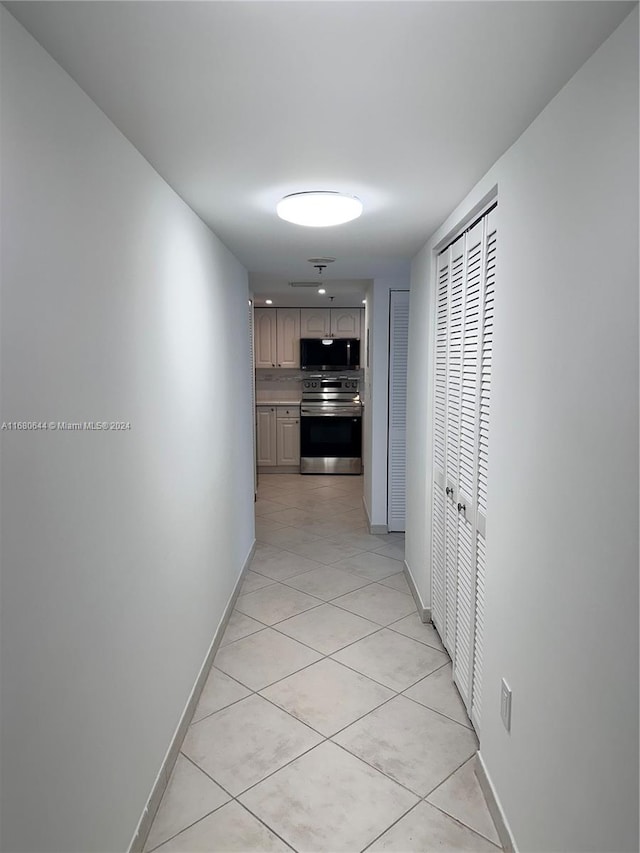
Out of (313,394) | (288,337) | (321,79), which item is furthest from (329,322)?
(321,79)

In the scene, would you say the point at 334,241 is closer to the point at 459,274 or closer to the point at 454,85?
the point at 459,274

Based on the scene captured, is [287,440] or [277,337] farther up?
[277,337]

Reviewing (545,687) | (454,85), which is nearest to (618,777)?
(545,687)

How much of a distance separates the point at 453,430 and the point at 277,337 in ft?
17.2

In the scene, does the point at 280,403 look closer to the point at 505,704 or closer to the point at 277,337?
the point at 277,337

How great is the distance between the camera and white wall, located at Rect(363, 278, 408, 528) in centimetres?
498

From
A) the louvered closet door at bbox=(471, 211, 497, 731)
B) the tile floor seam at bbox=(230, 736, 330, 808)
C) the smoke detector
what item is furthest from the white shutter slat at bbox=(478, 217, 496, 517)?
the smoke detector

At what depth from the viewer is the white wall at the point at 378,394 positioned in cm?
498

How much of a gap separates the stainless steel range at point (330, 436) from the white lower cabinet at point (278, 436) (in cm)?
13

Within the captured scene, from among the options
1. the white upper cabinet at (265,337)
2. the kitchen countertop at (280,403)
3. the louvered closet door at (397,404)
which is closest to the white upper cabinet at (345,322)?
the white upper cabinet at (265,337)

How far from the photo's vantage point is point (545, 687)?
60.1 inches

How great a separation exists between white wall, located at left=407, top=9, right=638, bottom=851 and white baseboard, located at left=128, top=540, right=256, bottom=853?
1174 mm

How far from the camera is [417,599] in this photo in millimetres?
3662

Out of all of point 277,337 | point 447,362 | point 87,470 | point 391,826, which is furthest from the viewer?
point 277,337
